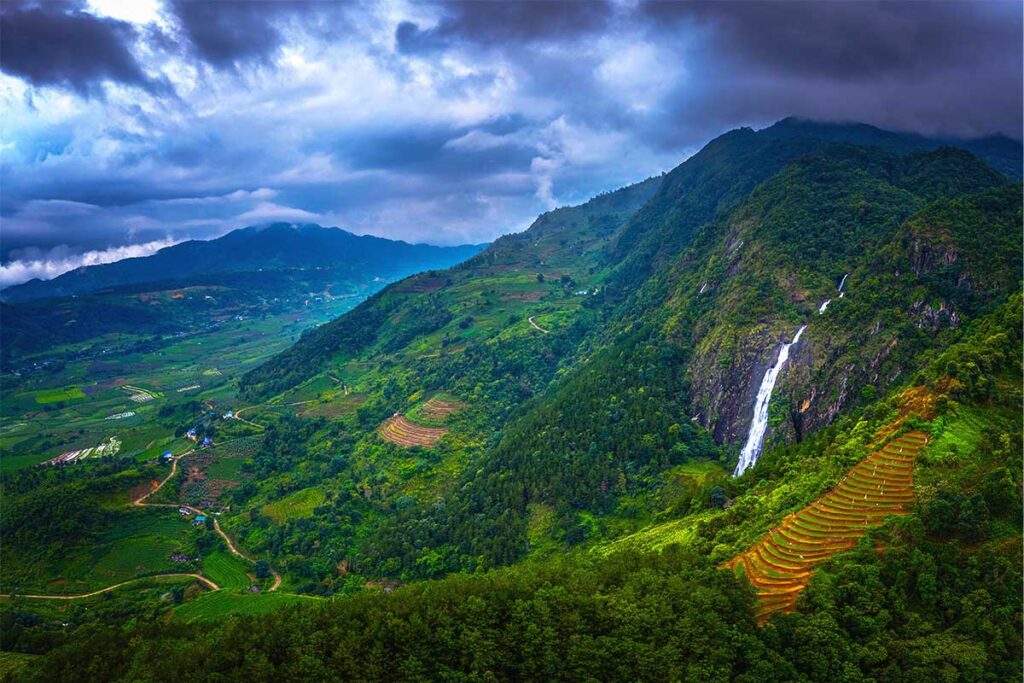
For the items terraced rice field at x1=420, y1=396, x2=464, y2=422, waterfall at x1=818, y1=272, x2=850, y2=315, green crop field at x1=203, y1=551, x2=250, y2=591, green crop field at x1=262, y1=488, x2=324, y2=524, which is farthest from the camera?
terraced rice field at x1=420, y1=396, x2=464, y2=422

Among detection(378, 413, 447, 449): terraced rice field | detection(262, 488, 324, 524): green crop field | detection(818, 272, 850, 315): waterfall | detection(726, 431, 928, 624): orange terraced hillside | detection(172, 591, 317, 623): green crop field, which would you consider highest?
detection(818, 272, 850, 315): waterfall

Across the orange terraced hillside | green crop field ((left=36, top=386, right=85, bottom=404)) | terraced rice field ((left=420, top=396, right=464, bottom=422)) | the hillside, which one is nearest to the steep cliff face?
the hillside

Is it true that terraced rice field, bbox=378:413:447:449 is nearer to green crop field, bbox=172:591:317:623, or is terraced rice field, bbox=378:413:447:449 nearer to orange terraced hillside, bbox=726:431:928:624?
green crop field, bbox=172:591:317:623

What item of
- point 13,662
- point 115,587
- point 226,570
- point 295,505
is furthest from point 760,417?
point 115,587

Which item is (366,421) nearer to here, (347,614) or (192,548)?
(192,548)

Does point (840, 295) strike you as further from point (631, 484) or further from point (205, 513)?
point (205, 513)

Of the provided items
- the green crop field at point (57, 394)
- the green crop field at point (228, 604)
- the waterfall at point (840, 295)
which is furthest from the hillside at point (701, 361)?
the green crop field at point (57, 394)
